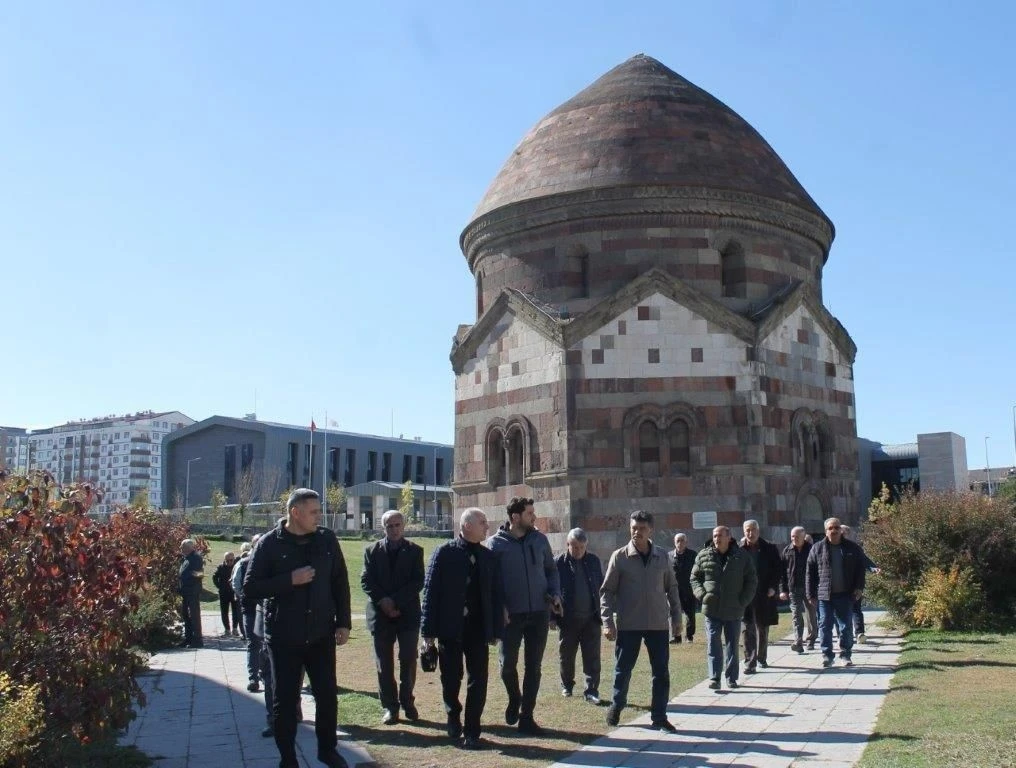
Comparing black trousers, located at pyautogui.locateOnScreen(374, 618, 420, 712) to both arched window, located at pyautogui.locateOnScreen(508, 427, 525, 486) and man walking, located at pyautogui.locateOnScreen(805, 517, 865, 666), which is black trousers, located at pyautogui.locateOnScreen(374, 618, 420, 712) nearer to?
man walking, located at pyautogui.locateOnScreen(805, 517, 865, 666)

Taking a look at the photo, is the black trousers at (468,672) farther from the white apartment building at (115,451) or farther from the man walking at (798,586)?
the white apartment building at (115,451)

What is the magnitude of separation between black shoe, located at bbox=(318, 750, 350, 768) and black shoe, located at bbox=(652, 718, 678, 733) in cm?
273

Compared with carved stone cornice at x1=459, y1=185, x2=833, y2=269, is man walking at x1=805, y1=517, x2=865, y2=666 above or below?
below

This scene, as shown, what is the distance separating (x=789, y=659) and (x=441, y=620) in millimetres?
6581

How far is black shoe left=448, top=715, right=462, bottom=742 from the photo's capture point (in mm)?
8641

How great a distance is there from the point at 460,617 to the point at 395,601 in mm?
1330

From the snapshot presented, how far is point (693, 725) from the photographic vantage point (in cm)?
920

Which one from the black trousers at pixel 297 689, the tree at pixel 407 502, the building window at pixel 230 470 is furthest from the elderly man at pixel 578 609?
the building window at pixel 230 470

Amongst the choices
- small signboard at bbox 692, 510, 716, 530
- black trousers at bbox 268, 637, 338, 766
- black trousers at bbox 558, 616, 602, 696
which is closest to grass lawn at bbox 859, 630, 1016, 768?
black trousers at bbox 558, 616, 602, 696

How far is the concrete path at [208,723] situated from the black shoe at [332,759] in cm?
25

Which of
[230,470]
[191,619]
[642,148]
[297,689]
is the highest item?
[642,148]

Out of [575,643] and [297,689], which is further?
[575,643]

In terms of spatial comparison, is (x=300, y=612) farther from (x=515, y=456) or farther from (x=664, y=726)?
(x=515, y=456)

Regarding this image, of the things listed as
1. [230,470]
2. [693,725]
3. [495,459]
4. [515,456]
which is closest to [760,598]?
[693,725]
